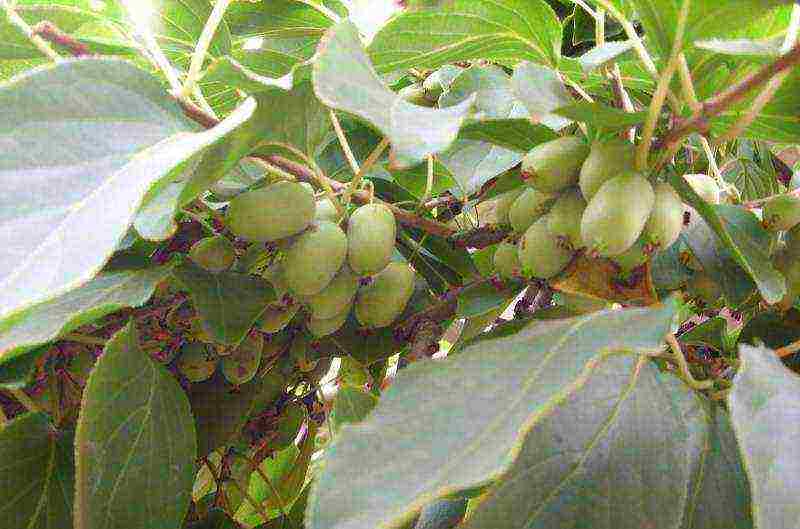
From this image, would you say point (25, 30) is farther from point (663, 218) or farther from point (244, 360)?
point (663, 218)

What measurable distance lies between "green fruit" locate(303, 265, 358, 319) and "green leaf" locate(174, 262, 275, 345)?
0.11ft

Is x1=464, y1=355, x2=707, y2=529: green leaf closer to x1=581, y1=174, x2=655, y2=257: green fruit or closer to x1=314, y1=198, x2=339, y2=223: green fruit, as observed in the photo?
x1=581, y1=174, x2=655, y2=257: green fruit

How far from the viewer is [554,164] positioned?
455 millimetres

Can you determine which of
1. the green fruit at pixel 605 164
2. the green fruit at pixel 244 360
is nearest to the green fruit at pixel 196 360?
the green fruit at pixel 244 360

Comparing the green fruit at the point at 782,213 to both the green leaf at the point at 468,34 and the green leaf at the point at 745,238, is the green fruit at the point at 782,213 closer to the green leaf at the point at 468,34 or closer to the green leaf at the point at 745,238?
the green leaf at the point at 745,238

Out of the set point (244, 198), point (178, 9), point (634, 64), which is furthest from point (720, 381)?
point (178, 9)

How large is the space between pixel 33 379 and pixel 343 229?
286mm

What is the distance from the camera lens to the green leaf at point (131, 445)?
1.46ft

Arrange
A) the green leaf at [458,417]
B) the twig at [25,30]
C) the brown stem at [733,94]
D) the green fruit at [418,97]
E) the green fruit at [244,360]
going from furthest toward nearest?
the green fruit at [418,97] < the green fruit at [244,360] < the twig at [25,30] < the brown stem at [733,94] < the green leaf at [458,417]

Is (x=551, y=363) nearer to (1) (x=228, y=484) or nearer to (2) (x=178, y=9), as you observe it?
(2) (x=178, y=9)

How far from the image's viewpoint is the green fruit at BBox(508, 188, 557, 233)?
51 centimetres

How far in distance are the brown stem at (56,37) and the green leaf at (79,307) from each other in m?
0.16

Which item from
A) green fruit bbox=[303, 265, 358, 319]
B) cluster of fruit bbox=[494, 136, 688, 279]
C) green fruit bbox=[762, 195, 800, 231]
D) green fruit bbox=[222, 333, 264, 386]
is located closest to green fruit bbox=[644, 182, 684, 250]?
cluster of fruit bbox=[494, 136, 688, 279]

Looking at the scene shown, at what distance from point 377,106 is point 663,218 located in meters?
0.19
